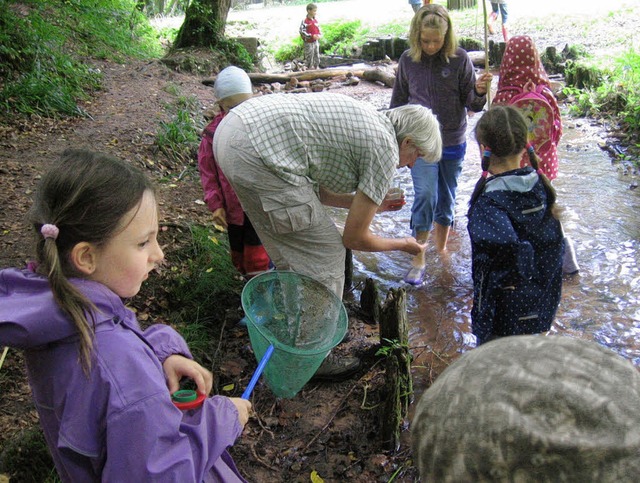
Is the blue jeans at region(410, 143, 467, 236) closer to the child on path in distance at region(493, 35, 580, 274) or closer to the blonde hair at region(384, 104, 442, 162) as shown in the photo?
the child on path in distance at region(493, 35, 580, 274)

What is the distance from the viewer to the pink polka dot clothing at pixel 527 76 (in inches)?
151

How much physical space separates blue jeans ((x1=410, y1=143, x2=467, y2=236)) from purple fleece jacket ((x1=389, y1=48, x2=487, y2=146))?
0.12 metres

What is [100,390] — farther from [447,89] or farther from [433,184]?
[447,89]

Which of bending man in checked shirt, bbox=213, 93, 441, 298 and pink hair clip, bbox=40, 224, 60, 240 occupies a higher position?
pink hair clip, bbox=40, 224, 60, 240

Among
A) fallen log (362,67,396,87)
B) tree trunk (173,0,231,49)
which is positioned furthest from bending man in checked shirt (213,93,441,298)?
tree trunk (173,0,231,49)

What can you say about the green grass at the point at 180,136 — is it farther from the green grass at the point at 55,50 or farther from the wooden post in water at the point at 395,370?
the wooden post in water at the point at 395,370

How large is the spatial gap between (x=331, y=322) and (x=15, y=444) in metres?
1.58

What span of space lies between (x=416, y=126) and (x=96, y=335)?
79.6 inches

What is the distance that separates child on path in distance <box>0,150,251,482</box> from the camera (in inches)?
46.8

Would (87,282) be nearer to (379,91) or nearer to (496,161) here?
(496,161)

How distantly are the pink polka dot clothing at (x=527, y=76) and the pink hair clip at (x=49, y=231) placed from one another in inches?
134

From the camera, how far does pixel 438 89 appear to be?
412 cm

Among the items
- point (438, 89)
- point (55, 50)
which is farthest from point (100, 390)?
point (55, 50)

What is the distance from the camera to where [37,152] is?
5414mm
